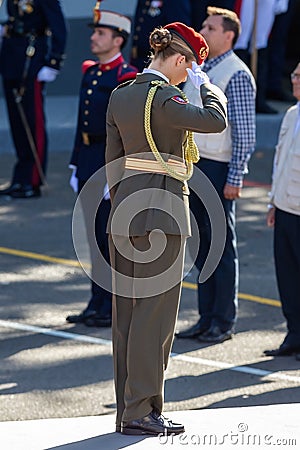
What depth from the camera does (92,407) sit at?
616 centimetres

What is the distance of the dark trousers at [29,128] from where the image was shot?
10.9m

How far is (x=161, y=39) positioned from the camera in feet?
16.5

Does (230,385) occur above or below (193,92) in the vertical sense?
below

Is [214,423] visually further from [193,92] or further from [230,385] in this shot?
[193,92]

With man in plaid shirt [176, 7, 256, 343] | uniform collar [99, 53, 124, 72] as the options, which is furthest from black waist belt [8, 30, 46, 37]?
man in plaid shirt [176, 7, 256, 343]

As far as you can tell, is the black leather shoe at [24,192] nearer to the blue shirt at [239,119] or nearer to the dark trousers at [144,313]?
the blue shirt at [239,119]

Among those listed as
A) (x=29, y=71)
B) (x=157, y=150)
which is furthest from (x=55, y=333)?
(x=29, y=71)

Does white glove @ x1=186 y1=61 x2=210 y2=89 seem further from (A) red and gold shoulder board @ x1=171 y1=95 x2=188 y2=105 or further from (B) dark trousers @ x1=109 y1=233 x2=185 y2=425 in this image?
(B) dark trousers @ x1=109 y1=233 x2=185 y2=425

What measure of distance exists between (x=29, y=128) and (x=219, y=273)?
424 centimetres

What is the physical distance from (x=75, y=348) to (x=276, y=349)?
47.2 inches

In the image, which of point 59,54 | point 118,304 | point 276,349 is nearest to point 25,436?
point 118,304

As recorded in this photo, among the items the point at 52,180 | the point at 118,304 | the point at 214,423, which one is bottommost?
the point at 52,180

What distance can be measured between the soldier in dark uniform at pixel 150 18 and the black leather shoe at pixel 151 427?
5.85m

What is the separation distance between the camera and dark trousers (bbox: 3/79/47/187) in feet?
35.6
